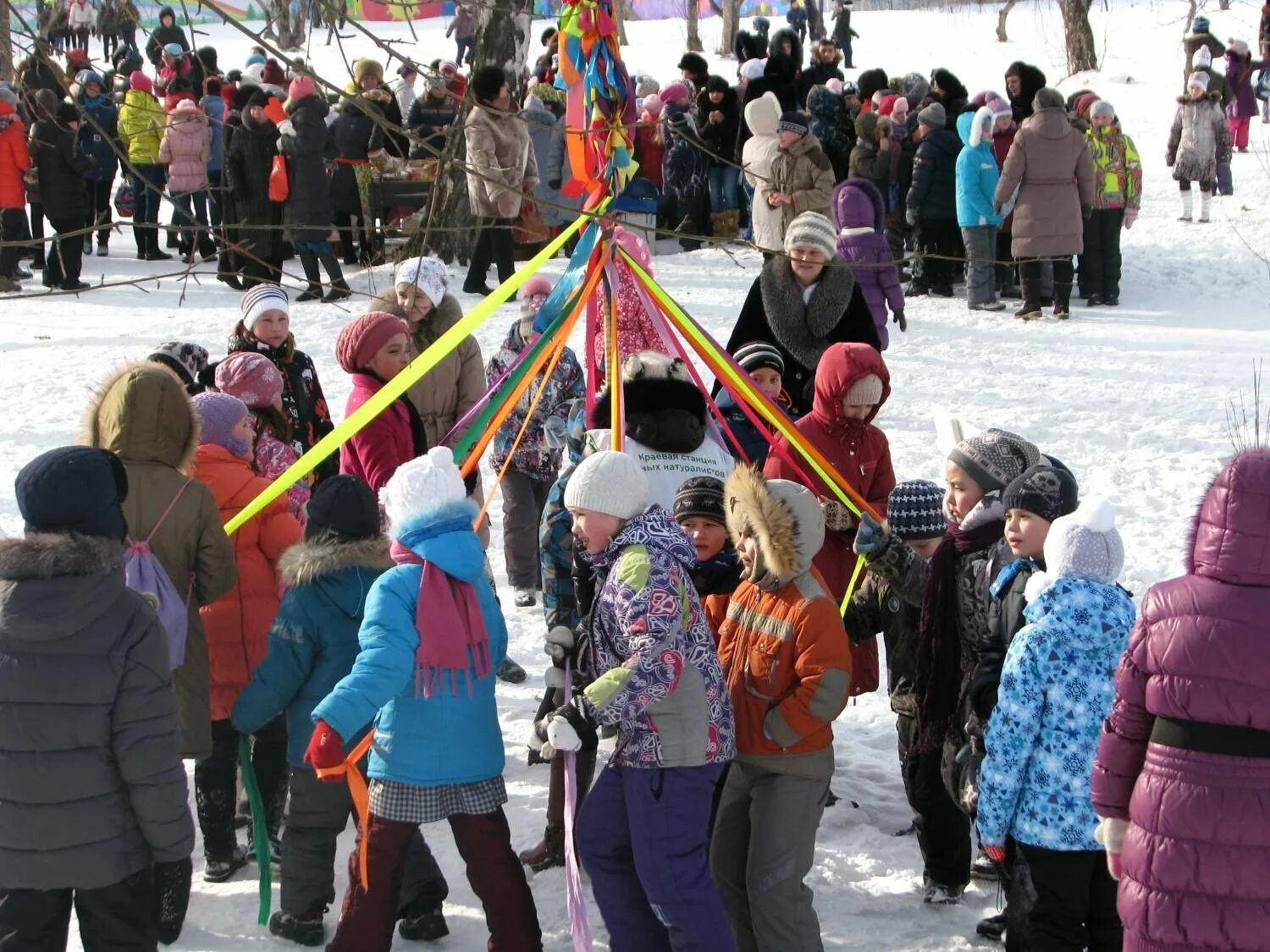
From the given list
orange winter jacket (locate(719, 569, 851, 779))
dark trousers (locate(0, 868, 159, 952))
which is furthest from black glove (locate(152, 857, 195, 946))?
orange winter jacket (locate(719, 569, 851, 779))

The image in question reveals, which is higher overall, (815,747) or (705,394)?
(705,394)

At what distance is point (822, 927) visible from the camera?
4.38m

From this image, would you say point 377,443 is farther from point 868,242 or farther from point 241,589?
point 868,242

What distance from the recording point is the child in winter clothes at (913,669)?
14.7 feet

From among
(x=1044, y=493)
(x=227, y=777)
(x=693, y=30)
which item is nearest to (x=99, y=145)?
(x=227, y=777)

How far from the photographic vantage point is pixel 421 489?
4.00 m

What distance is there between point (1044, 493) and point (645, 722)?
49.6 inches

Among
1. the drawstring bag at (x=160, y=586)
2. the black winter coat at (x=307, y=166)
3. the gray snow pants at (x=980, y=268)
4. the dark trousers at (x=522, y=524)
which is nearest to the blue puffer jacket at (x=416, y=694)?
the drawstring bag at (x=160, y=586)

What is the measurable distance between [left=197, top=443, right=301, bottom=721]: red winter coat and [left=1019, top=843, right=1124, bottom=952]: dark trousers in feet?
8.08

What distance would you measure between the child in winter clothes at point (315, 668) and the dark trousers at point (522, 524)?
2675 millimetres

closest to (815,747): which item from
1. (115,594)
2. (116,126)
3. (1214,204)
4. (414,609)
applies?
(414,609)

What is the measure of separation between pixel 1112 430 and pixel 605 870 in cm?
607

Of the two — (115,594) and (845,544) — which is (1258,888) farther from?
(115,594)

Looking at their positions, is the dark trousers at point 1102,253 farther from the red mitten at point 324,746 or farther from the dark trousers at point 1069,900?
the red mitten at point 324,746
